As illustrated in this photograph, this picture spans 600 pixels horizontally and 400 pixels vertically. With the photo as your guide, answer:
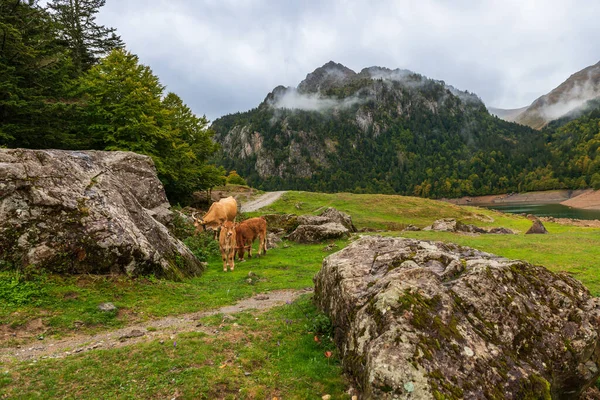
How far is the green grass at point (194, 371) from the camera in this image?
5.72 m

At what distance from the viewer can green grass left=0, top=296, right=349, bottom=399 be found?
5.72 meters

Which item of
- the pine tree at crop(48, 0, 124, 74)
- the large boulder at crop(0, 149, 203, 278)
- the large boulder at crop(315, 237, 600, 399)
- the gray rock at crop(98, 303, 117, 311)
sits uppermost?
the pine tree at crop(48, 0, 124, 74)

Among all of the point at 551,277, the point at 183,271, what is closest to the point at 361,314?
the point at 551,277

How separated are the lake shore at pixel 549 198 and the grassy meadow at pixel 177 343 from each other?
140 m

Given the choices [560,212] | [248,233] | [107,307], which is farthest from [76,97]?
[560,212]

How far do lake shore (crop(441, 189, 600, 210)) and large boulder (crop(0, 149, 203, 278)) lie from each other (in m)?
142

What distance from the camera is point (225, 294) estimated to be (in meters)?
12.3

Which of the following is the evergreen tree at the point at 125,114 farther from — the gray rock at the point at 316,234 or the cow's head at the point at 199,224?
the gray rock at the point at 316,234

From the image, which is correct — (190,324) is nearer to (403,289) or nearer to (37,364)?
(37,364)

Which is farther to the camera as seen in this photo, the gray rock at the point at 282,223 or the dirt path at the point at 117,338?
the gray rock at the point at 282,223

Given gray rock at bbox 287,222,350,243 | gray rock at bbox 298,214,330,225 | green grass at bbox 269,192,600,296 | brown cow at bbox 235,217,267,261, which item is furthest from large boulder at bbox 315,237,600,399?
gray rock at bbox 298,214,330,225

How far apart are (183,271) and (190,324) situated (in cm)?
546

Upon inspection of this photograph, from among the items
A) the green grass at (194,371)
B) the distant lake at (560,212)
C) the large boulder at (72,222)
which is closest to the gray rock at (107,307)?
the large boulder at (72,222)

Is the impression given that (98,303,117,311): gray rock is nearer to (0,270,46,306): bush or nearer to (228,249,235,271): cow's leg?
(0,270,46,306): bush
